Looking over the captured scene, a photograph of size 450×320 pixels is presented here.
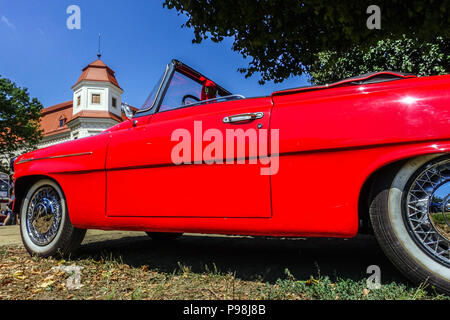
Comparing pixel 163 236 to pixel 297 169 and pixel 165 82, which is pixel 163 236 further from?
pixel 297 169

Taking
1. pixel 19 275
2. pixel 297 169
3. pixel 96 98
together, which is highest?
pixel 96 98

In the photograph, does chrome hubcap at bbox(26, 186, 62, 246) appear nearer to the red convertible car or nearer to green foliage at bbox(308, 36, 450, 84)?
the red convertible car

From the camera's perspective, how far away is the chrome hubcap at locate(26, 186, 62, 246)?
105 inches

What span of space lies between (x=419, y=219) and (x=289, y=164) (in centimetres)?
73

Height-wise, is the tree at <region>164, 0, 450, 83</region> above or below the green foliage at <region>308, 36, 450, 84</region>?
below

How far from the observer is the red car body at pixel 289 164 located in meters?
1.49

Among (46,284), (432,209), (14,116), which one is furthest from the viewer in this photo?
(14,116)

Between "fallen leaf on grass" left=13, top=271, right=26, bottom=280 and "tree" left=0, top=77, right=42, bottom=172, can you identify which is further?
"tree" left=0, top=77, right=42, bottom=172

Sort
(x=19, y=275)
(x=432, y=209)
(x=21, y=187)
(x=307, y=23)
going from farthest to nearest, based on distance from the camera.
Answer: (x=307, y=23)
(x=21, y=187)
(x=19, y=275)
(x=432, y=209)

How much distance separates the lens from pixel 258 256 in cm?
246

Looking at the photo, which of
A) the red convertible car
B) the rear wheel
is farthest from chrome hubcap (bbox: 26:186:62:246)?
the rear wheel

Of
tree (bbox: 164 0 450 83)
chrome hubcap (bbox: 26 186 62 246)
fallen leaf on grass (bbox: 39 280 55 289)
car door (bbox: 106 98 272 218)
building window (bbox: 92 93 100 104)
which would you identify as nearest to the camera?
car door (bbox: 106 98 272 218)

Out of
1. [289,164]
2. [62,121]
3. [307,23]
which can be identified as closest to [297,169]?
[289,164]

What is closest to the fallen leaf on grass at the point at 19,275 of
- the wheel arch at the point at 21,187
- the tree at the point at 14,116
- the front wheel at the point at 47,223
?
the front wheel at the point at 47,223
